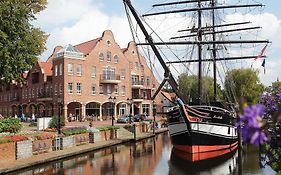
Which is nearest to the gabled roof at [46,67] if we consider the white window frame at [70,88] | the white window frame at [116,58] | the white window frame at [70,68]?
the white window frame at [70,68]

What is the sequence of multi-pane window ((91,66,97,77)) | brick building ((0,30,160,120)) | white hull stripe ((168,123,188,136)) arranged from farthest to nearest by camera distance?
multi-pane window ((91,66,97,77))
brick building ((0,30,160,120))
white hull stripe ((168,123,188,136))

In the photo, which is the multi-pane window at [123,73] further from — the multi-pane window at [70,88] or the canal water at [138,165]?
the canal water at [138,165]

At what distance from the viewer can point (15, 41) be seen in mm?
29094

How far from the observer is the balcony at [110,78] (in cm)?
5172

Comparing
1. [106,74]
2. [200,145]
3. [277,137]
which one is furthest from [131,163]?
[106,74]

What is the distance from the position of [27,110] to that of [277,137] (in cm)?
5707

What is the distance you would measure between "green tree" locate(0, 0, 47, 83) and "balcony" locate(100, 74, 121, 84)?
2111cm

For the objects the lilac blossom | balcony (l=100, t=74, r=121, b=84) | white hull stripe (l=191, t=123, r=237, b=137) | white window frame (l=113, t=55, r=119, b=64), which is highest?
white window frame (l=113, t=55, r=119, b=64)

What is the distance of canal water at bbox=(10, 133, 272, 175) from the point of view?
17.6 meters

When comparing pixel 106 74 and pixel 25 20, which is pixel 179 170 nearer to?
pixel 25 20

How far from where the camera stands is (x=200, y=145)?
22578mm

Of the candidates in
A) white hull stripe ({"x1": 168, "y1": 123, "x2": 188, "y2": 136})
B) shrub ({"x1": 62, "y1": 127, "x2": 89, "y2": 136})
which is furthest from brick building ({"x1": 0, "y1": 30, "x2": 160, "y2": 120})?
white hull stripe ({"x1": 168, "y1": 123, "x2": 188, "y2": 136})

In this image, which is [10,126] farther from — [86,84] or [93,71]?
[93,71]

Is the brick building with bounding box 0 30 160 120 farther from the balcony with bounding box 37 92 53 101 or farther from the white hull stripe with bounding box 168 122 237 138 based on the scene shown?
the white hull stripe with bounding box 168 122 237 138
